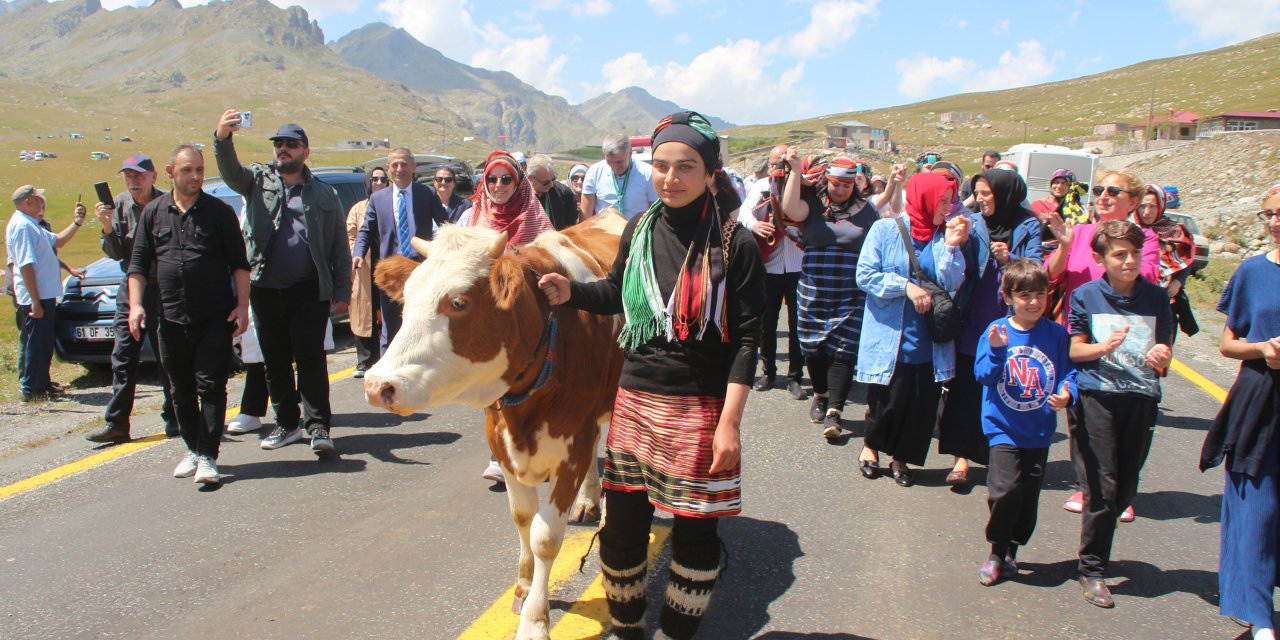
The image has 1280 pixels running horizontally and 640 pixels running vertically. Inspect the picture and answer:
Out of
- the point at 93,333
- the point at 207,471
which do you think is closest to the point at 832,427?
the point at 207,471

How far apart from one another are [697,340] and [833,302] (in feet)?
12.0

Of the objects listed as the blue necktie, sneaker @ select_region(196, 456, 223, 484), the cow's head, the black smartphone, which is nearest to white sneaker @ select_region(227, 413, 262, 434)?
sneaker @ select_region(196, 456, 223, 484)

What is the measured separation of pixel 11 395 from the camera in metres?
7.44

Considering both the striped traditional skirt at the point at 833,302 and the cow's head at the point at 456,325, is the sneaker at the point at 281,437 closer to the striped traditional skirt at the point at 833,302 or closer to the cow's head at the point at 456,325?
the cow's head at the point at 456,325

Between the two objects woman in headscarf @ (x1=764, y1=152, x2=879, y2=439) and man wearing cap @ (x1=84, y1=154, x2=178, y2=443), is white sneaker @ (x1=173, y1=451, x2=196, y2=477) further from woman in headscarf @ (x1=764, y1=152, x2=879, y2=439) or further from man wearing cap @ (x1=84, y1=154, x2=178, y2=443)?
woman in headscarf @ (x1=764, y1=152, x2=879, y2=439)

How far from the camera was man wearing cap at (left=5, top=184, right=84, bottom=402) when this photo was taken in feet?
23.7

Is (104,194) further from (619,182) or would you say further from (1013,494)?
(1013,494)

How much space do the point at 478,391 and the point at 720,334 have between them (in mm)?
929

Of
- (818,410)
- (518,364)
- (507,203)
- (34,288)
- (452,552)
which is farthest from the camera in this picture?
(34,288)

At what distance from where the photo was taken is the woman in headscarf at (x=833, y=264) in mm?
6211

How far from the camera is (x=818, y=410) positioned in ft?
21.6

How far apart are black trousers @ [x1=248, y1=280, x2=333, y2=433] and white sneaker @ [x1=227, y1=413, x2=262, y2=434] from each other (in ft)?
1.66

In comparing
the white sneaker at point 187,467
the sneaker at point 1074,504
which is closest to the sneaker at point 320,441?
the white sneaker at point 187,467

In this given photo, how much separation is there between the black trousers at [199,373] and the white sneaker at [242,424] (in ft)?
3.04
